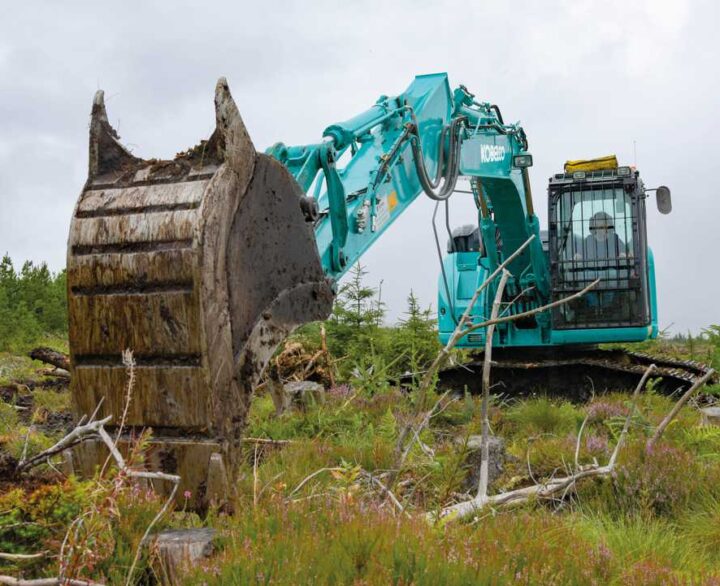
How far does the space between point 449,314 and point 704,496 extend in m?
7.31

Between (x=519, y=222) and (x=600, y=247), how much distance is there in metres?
1.04

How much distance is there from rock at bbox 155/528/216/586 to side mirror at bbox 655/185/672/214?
8100mm

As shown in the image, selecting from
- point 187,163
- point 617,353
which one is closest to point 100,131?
point 187,163

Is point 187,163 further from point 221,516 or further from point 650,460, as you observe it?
point 650,460

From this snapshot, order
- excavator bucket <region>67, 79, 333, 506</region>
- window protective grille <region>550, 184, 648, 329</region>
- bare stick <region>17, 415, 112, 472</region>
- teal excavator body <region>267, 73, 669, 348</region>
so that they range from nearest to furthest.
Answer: bare stick <region>17, 415, 112, 472</region> < excavator bucket <region>67, 79, 333, 506</region> < teal excavator body <region>267, 73, 669, 348</region> < window protective grille <region>550, 184, 648, 329</region>

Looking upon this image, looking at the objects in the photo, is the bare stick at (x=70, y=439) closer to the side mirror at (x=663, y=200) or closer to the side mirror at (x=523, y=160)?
the side mirror at (x=523, y=160)

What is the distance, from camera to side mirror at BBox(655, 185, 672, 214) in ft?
33.5

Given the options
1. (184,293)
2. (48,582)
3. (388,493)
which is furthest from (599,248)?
(48,582)

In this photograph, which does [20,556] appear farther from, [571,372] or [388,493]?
[571,372]

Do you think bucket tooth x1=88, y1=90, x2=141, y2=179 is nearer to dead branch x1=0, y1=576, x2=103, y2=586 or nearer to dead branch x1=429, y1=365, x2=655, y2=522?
dead branch x1=0, y1=576, x2=103, y2=586

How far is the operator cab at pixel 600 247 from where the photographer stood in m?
10.8

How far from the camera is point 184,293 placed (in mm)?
3818

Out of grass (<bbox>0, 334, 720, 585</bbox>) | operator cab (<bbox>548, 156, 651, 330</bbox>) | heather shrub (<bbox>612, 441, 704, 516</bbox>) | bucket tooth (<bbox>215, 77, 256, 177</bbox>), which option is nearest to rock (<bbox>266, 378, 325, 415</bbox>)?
grass (<bbox>0, 334, 720, 585</bbox>)

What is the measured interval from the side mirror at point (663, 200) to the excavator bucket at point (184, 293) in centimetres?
689
